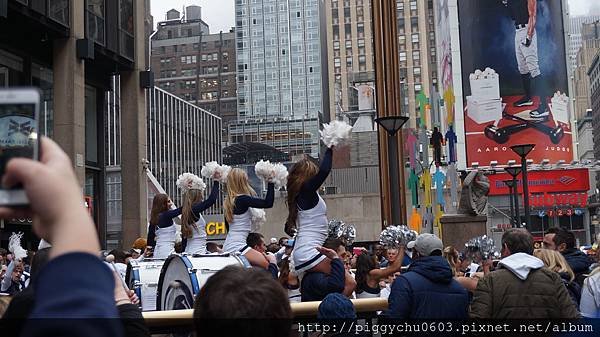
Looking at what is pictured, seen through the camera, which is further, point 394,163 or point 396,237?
point 394,163

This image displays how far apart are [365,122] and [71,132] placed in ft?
235

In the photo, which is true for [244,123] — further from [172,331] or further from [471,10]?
[172,331]

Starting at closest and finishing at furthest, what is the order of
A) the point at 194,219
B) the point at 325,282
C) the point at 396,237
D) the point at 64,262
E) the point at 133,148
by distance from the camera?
the point at 64,262
the point at 325,282
the point at 396,237
the point at 194,219
the point at 133,148

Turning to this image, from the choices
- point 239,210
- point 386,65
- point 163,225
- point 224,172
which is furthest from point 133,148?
point 239,210

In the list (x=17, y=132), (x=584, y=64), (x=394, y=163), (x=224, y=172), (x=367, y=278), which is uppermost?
(x=584, y=64)

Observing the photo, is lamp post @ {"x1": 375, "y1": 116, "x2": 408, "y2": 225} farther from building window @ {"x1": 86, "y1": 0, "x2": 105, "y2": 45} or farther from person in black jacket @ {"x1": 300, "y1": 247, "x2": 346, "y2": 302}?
building window @ {"x1": 86, "y1": 0, "x2": 105, "y2": 45}

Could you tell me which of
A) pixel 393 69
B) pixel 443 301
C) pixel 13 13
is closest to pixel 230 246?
pixel 443 301

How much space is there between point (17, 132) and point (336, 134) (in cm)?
452

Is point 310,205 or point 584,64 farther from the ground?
point 584,64

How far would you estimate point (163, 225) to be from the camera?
9539 mm

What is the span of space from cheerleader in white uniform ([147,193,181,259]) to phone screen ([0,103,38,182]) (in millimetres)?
8251

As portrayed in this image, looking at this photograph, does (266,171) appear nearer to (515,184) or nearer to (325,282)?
(325,282)

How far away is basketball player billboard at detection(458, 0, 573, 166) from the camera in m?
44.6

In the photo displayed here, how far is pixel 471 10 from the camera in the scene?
150 feet
